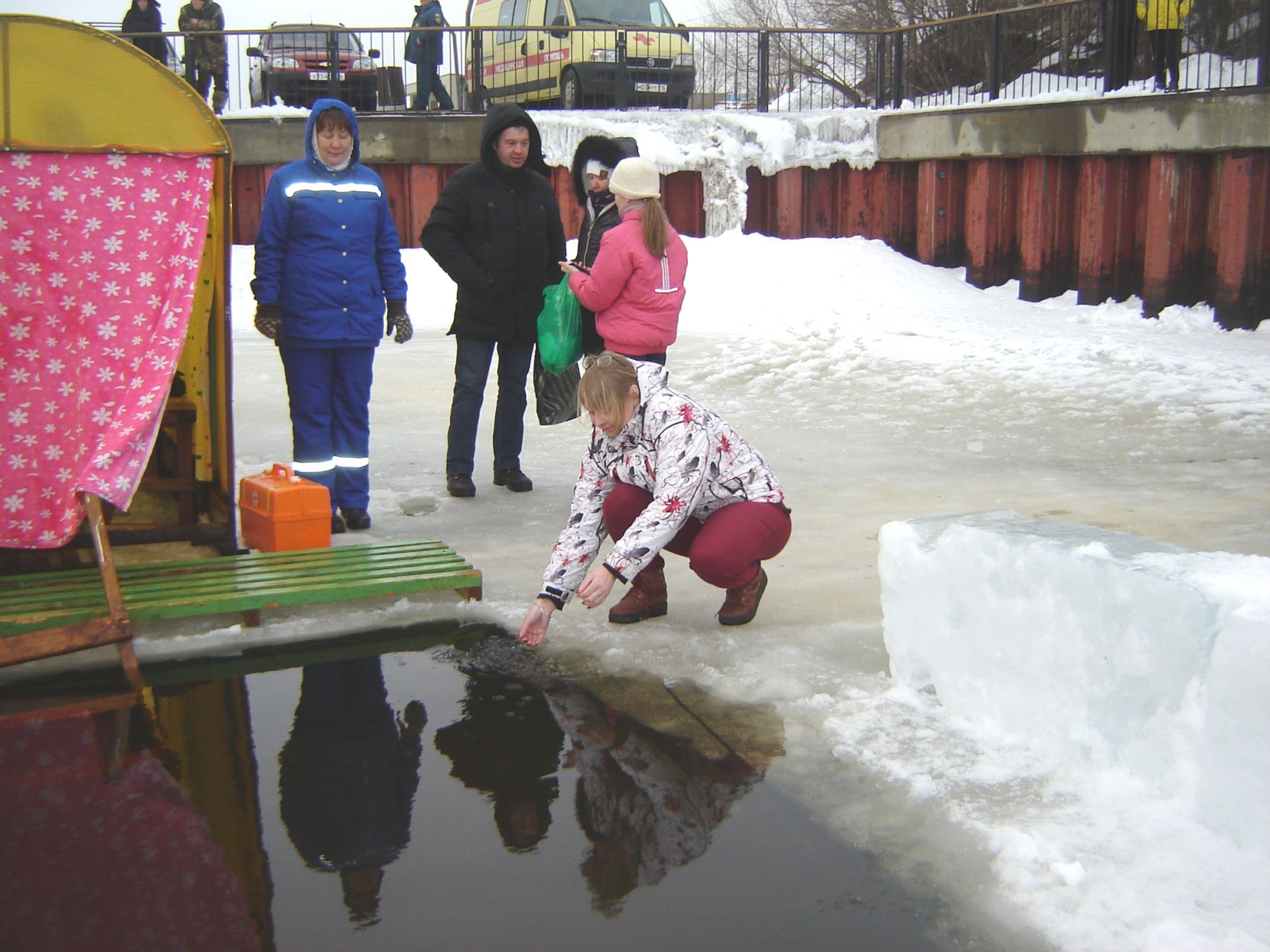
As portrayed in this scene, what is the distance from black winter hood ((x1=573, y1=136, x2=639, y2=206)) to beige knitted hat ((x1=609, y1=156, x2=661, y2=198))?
1.70ft

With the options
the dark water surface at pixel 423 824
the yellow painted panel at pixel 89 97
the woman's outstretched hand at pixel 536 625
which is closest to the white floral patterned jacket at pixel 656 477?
the woman's outstretched hand at pixel 536 625

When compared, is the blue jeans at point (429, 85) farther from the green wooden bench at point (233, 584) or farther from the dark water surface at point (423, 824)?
the dark water surface at point (423, 824)

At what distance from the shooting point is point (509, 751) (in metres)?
3.54

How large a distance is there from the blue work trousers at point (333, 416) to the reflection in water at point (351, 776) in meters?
1.73

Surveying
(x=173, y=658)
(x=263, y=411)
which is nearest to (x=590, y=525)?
(x=173, y=658)

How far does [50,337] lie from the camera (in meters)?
4.64

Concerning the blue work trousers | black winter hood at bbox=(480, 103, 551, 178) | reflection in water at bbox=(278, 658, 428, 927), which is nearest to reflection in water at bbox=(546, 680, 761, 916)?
reflection in water at bbox=(278, 658, 428, 927)

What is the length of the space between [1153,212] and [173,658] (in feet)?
32.6

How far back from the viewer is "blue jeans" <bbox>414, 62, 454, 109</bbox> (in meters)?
17.4

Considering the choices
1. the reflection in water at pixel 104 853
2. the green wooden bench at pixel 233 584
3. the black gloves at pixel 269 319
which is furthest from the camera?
the black gloves at pixel 269 319

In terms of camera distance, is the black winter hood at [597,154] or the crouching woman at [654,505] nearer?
the crouching woman at [654,505]

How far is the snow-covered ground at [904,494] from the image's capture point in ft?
9.36

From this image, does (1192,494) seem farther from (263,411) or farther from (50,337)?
(263,411)

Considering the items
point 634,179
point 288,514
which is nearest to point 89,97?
point 288,514
